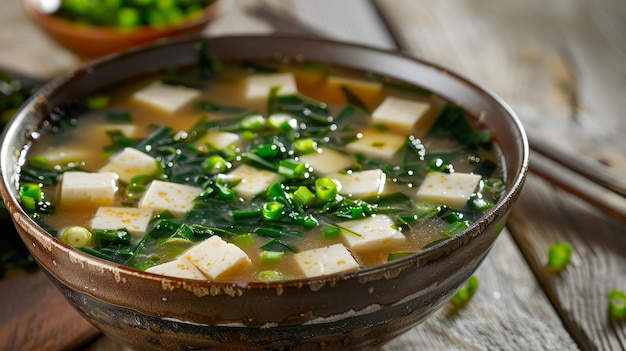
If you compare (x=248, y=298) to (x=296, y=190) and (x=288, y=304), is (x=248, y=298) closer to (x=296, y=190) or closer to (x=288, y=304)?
(x=288, y=304)

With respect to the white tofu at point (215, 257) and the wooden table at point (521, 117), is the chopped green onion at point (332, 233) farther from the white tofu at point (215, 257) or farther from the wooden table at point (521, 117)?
the wooden table at point (521, 117)

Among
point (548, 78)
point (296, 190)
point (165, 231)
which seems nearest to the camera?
point (165, 231)

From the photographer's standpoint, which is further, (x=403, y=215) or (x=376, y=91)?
(x=376, y=91)

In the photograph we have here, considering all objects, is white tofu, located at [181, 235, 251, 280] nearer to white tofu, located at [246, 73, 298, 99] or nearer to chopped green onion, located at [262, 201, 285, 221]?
chopped green onion, located at [262, 201, 285, 221]

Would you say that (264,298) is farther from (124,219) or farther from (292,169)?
(292,169)

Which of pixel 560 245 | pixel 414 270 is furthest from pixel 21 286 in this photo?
pixel 560 245
